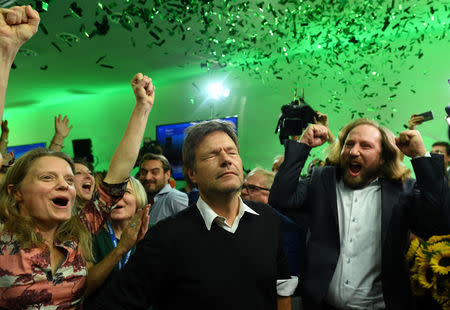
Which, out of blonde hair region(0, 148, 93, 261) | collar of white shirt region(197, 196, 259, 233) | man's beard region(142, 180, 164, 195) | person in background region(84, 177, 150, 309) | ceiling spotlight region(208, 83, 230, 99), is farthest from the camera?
ceiling spotlight region(208, 83, 230, 99)

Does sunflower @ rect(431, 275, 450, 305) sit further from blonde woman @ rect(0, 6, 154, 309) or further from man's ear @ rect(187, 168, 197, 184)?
blonde woman @ rect(0, 6, 154, 309)

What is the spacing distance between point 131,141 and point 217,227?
49cm

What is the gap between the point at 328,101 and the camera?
19.1 ft

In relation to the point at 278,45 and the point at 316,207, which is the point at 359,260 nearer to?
the point at 316,207

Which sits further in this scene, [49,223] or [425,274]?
[425,274]

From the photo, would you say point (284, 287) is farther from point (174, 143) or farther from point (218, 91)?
point (174, 143)

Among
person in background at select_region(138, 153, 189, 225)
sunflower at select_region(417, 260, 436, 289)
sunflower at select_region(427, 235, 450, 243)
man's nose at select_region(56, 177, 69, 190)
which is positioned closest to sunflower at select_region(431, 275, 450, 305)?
sunflower at select_region(417, 260, 436, 289)

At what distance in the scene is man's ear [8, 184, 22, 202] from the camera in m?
1.52

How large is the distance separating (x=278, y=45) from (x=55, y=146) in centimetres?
376

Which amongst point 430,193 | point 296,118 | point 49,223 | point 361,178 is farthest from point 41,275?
point 296,118

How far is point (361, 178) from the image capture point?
72.9 inches

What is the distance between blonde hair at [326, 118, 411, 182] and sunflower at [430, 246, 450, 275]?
36 cm

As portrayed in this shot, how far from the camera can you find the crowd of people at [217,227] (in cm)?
124

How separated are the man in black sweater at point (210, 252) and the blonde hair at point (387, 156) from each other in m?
0.72
